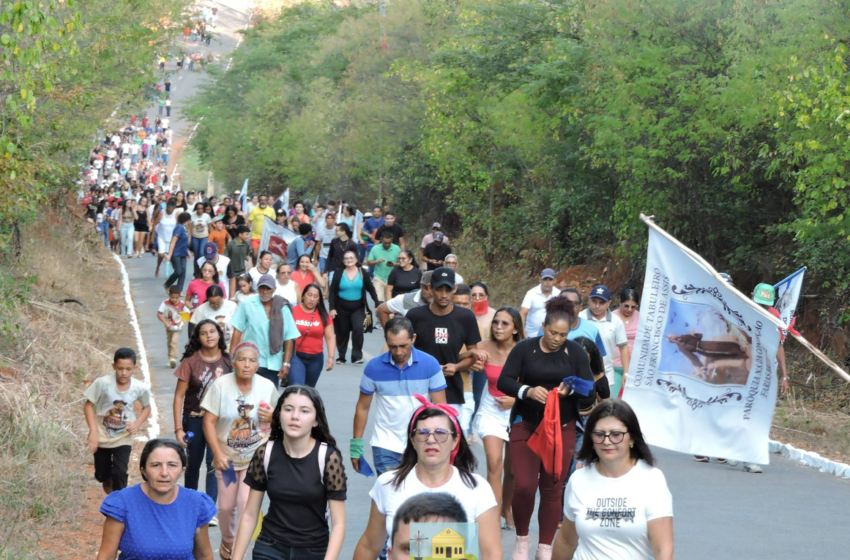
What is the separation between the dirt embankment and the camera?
9578 mm

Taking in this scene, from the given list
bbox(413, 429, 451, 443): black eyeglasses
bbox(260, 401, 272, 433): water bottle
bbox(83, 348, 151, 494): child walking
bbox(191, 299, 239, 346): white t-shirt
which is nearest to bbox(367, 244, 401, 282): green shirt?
bbox(191, 299, 239, 346): white t-shirt

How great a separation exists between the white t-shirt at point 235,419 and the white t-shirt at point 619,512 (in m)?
3.31

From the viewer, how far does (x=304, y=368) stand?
1212cm

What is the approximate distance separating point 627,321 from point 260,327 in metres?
3.71

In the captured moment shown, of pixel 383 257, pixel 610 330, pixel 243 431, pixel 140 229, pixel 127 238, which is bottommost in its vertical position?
pixel 243 431

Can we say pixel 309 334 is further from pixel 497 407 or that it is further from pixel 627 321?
pixel 497 407

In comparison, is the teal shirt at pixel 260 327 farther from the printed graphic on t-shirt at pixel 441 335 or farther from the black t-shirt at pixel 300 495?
the black t-shirt at pixel 300 495

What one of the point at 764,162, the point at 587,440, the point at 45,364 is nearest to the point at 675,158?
the point at 764,162

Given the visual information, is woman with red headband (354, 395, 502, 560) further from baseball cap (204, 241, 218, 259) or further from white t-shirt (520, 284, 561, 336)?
baseball cap (204, 241, 218, 259)

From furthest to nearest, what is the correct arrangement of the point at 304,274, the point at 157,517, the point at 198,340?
the point at 304,274
the point at 198,340
the point at 157,517

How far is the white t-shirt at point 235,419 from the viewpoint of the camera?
8.25 m

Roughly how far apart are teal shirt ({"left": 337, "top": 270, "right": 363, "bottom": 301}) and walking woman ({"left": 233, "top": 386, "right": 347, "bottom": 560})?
11054 mm

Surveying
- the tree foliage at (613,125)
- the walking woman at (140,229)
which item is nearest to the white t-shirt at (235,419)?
the tree foliage at (613,125)

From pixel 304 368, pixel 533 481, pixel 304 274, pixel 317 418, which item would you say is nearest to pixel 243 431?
pixel 533 481
